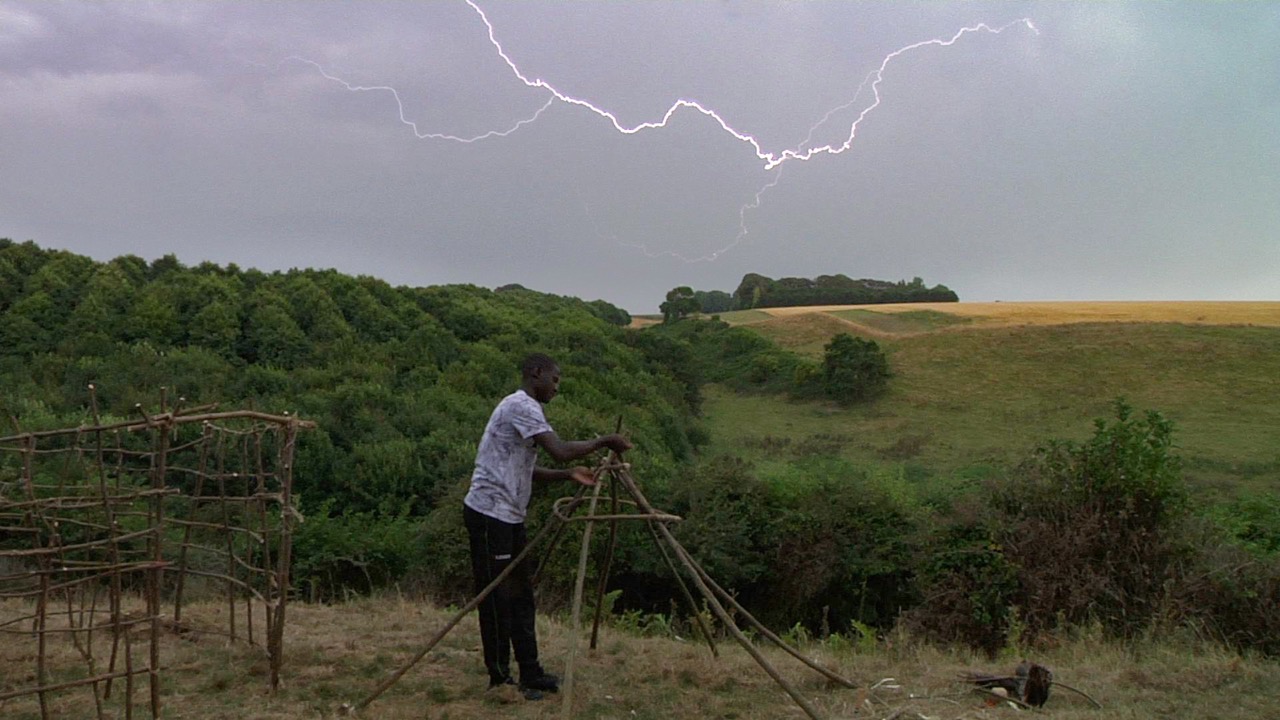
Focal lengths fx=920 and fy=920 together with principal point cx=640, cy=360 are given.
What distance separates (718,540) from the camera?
38.2 feet

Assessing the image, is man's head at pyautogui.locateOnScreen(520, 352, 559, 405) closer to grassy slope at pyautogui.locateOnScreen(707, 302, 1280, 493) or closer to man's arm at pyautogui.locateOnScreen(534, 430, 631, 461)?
man's arm at pyautogui.locateOnScreen(534, 430, 631, 461)

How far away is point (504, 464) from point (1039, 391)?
36.9m

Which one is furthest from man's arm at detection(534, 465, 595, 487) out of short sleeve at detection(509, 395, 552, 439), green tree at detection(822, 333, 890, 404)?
green tree at detection(822, 333, 890, 404)

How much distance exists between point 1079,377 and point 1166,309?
20416mm

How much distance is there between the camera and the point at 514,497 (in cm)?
550

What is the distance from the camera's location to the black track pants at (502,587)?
5.50m

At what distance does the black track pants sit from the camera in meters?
5.50

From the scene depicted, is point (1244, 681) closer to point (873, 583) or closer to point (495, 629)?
point (495, 629)

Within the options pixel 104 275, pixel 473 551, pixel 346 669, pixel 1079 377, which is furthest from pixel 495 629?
pixel 1079 377

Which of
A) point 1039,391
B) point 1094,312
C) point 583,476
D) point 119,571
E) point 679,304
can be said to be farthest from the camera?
point 679,304

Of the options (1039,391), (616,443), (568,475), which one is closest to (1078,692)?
(616,443)

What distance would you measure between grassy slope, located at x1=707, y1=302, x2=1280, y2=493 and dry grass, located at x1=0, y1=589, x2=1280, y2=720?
16.8 m

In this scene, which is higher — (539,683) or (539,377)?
(539,377)

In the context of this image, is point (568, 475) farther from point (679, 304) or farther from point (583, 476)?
point (679, 304)
